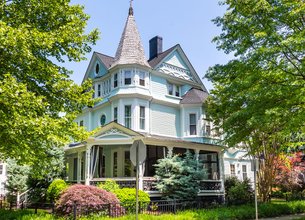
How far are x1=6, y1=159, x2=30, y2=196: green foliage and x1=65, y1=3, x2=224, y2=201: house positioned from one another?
416 cm

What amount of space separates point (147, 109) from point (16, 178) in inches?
500

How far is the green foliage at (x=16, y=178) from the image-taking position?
83.1 feet

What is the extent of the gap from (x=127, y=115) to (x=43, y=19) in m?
12.0

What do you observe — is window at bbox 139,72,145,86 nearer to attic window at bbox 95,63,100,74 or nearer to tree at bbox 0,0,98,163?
attic window at bbox 95,63,100,74

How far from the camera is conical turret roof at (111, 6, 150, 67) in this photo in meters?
24.4

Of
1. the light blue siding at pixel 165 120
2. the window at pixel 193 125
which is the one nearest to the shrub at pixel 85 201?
the light blue siding at pixel 165 120

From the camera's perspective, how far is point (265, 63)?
14.5 metres

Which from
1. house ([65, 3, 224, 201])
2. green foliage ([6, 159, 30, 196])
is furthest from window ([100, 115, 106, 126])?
green foliage ([6, 159, 30, 196])

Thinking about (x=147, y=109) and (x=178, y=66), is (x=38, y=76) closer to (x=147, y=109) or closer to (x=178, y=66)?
(x=147, y=109)

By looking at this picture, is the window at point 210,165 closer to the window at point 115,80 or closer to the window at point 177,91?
the window at point 177,91

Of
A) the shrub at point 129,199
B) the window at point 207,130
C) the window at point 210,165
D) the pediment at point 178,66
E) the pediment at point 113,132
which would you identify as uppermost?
the pediment at point 178,66

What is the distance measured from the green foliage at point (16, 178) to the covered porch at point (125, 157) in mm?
4151

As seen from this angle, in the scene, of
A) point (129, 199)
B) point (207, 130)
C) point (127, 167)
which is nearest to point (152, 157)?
point (127, 167)

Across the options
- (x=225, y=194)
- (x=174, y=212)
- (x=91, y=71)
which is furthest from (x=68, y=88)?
(x=91, y=71)
